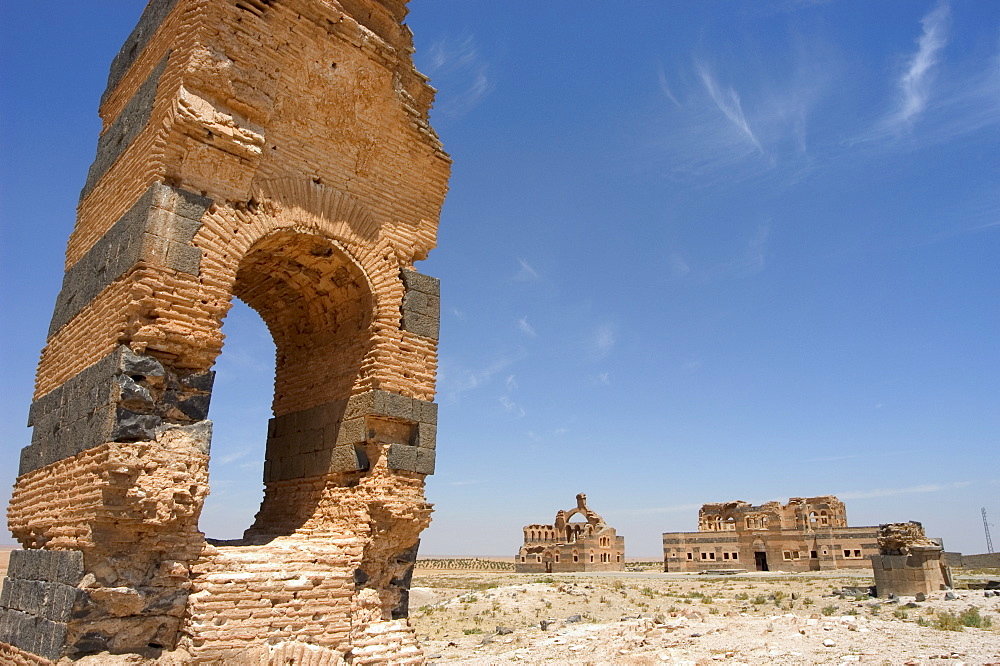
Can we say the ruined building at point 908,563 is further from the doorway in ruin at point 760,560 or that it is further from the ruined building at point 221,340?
the doorway in ruin at point 760,560

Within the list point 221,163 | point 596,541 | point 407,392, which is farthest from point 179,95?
point 596,541

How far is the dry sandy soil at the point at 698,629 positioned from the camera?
398 inches

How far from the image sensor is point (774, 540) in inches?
1521

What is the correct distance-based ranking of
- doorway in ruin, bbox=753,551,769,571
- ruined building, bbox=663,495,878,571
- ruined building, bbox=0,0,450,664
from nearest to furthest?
1. ruined building, bbox=0,0,450,664
2. ruined building, bbox=663,495,878,571
3. doorway in ruin, bbox=753,551,769,571

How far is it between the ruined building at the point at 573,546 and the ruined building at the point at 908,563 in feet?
84.1

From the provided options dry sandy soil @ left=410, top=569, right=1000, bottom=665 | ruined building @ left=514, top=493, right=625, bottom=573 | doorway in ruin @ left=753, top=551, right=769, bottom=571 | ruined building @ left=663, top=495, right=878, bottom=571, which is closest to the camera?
dry sandy soil @ left=410, top=569, right=1000, bottom=665

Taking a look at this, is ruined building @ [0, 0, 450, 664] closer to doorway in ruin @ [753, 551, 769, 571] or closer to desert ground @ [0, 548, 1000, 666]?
desert ground @ [0, 548, 1000, 666]

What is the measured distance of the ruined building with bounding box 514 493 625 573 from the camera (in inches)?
1746

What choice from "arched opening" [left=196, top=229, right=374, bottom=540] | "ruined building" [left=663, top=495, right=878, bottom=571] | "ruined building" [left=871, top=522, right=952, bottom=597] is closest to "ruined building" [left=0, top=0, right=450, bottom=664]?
"arched opening" [left=196, top=229, right=374, bottom=540]

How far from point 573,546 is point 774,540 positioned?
12836 mm

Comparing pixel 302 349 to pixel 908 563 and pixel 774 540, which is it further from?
pixel 774 540

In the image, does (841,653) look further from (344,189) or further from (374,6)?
(374,6)

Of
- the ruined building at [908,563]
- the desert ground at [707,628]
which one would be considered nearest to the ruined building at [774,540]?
the desert ground at [707,628]

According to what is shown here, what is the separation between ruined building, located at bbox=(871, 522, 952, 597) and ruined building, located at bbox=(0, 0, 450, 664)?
17.7 metres
